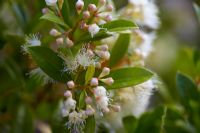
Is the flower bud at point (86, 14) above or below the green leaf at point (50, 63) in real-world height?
above

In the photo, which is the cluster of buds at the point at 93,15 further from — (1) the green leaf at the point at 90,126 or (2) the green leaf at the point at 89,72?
(1) the green leaf at the point at 90,126

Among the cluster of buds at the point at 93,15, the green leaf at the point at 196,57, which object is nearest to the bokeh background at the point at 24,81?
the green leaf at the point at 196,57

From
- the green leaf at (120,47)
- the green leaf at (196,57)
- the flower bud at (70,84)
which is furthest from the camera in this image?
the green leaf at (196,57)

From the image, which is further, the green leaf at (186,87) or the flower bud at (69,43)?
the green leaf at (186,87)

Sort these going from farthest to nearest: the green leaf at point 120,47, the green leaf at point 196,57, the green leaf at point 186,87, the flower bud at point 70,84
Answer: the green leaf at point 196,57 < the green leaf at point 186,87 < the green leaf at point 120,47 < the flower bud at point 70,84

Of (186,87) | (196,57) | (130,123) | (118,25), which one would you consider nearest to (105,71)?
(118,25)

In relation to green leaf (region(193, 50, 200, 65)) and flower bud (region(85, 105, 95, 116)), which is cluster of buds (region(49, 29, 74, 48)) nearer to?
flower bud (region(85, 105, 95, 116))

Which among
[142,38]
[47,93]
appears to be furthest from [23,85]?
[142,38]
